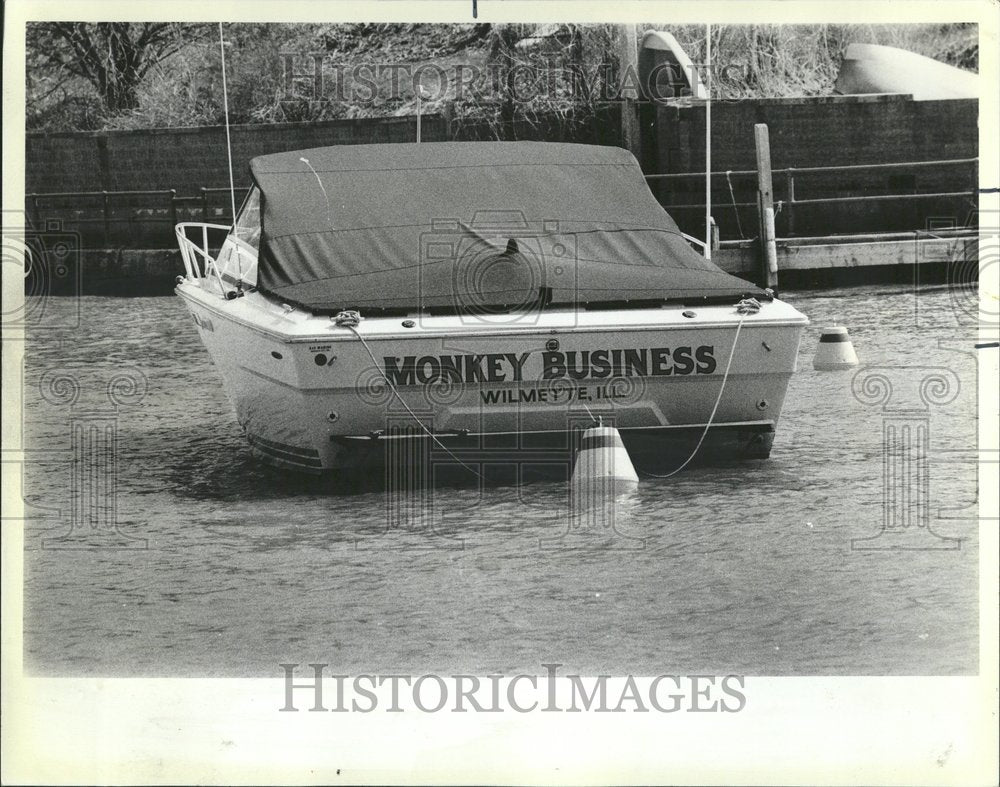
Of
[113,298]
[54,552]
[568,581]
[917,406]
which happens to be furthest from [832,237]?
[54,552]

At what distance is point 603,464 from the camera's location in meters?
7.02

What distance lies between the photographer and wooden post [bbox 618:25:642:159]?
9.39m

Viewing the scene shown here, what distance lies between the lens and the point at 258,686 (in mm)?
5406

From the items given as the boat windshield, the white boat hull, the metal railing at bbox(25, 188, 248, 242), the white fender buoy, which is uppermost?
the boat windshield

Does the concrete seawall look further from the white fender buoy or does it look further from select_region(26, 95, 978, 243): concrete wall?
the white fender buoy

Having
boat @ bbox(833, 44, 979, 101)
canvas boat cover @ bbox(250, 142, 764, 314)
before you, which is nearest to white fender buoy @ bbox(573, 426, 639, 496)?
canvas boat cover @ bbox(250, 142, 764, 314)

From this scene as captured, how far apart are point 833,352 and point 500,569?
3.72 m

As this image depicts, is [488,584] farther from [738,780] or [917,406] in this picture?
[917,406]

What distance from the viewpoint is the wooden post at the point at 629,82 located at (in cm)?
939

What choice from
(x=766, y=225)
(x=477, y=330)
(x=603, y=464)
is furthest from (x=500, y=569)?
(x=766, y=225)

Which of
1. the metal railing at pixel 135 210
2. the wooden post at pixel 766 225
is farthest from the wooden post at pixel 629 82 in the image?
the metal railing at pixel 135 210

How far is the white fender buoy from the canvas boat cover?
646mm

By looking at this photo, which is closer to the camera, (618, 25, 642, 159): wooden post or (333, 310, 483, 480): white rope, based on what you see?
(333, 310, 483, 480): white rope

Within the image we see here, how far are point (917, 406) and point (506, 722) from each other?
11.8 feet
